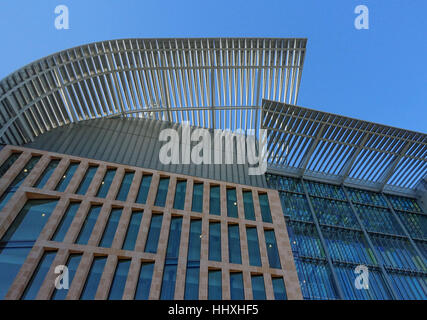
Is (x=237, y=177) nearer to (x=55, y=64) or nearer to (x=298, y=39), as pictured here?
(x=298, y=39)

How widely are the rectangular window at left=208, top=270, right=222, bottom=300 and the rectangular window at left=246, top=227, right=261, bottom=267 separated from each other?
7.05ft

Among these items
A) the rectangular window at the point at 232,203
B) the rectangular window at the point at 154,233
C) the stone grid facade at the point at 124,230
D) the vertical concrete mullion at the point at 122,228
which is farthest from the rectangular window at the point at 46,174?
the rectangular window at the point at 232,203

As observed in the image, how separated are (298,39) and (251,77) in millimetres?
5102

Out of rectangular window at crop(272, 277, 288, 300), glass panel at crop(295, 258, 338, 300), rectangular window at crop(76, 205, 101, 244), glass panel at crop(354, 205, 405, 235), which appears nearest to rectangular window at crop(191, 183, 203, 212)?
rectangular window at crop(76, 205, 101, 244)

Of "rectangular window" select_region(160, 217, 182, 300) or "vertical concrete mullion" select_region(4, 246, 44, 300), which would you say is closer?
"vertical concrete mullion" select_region(4, 246, 44, 300)

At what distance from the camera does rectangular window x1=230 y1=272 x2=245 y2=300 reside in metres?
16.8

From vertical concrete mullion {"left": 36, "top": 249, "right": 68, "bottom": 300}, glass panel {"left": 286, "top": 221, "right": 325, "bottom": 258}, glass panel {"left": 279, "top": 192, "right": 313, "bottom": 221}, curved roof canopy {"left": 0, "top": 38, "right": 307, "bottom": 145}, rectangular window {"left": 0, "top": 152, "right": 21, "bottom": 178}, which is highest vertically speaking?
curved roof canopy {"left": 0, "top": 38, "right": 307, "bottom": 145}

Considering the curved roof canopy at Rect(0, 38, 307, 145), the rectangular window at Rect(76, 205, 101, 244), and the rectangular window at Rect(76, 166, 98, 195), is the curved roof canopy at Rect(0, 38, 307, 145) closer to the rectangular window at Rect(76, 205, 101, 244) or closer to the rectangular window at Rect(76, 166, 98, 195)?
the rectangular window at Rect(76, 166, 98, 195)

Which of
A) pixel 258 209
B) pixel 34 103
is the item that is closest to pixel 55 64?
pixel 34 103

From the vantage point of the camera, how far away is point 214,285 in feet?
56.0

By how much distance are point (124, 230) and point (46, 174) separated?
6.85 meters

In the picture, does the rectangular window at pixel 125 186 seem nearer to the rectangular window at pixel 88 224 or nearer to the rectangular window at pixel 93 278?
the rectangular window at pixel 88 224

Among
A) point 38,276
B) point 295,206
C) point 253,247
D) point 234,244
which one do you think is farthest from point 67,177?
point 295,206

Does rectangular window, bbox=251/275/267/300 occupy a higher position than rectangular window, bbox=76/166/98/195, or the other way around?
rectangular window, bbox=76/166/98/195
